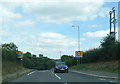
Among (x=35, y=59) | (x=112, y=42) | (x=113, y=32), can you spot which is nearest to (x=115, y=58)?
(x=112, y=42)

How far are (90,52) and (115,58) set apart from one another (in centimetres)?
1805

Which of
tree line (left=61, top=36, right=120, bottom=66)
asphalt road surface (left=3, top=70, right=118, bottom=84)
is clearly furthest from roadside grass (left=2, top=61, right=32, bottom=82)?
tree line (left=61, top=36, right=120, bottom=66)

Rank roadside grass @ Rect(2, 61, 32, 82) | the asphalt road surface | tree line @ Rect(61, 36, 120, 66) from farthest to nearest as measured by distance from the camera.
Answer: tree line @ Rect(61, 36, 120, 66) < roadside grass @ Rect(2, 61, 32, 82) < the asphalt road surface

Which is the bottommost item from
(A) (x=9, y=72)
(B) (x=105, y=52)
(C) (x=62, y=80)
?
(A) (x=9, y=72)

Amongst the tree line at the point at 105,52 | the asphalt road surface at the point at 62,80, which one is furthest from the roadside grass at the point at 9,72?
the tree line at the point at 105,52

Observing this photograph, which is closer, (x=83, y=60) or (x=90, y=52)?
(x=90, y=52)

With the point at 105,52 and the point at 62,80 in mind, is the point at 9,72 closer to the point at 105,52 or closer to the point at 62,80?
the point at 62,80

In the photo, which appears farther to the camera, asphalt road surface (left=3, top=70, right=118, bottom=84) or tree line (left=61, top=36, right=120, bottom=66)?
tree line (left=61, top=36, right=120, bottom=66)

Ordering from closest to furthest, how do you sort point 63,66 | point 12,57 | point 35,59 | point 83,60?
point 63,66 < point 12,57 < point 83,60 < point 35,59

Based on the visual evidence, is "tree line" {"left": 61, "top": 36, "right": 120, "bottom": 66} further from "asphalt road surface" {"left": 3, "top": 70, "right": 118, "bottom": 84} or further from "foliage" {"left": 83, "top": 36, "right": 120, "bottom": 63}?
"asphalt road surface" {"left": 3, "top": 70, "right": 118, "bottom": 84}

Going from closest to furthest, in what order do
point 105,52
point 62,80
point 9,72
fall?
point 62,80 → point 9,72 → point 105,52

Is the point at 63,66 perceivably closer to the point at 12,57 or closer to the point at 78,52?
the point at 12,57

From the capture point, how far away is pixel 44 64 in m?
149

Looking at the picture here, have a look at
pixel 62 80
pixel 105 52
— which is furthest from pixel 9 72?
pixel 105 52
